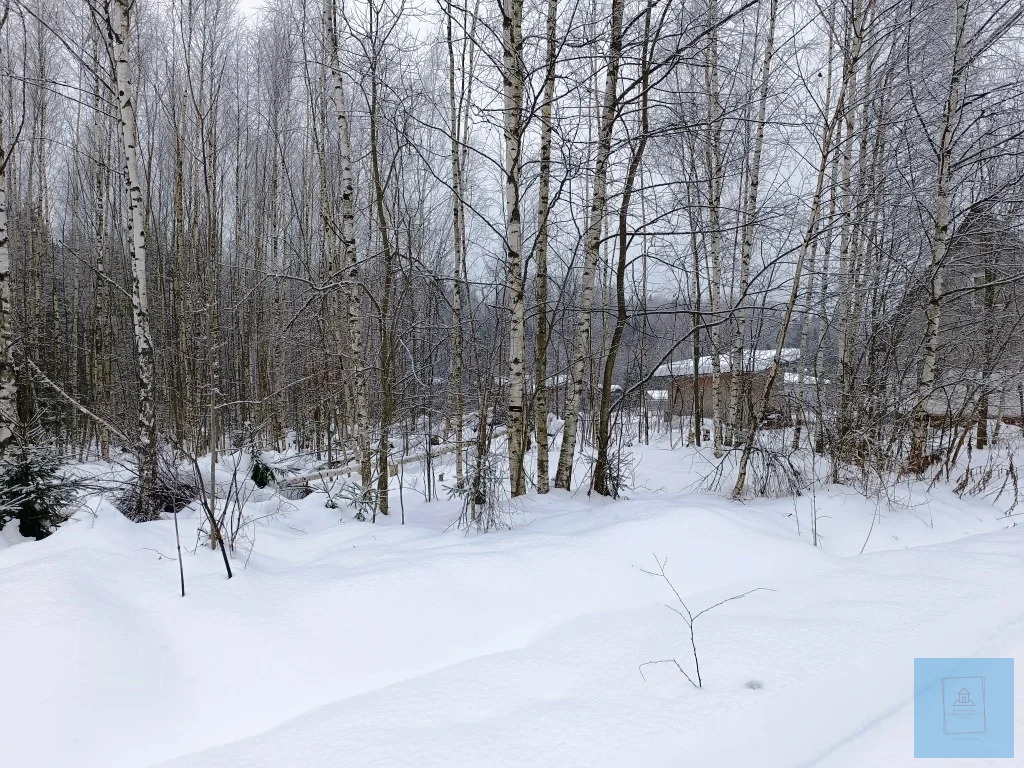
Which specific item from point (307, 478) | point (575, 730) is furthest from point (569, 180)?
point (307, 478)

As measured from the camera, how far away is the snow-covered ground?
5.26 feet

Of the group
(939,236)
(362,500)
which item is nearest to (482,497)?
(362,500)

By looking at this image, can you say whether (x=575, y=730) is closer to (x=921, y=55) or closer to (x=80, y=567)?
(x=80, y=567)

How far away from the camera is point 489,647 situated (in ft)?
7.28

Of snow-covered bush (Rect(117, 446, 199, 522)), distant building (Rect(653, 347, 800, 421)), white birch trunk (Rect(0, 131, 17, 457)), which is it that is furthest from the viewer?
distant building (Rect(653, 347, 800, 421))

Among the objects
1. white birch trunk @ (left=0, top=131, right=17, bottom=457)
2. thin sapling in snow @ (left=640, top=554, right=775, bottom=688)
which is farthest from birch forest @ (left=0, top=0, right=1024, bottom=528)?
thin sapling in snow @ (left=640, top=554, right=775, bottom=688)

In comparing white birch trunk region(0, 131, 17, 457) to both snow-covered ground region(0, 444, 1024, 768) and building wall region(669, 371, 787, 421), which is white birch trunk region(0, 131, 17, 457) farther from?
building wall region(669, 371, 787, 421)

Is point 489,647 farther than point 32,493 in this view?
No

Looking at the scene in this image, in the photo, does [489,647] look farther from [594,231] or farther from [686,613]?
[594,231]

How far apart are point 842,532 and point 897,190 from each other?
475cm

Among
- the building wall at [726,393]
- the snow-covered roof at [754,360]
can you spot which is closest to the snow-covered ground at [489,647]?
the snow-covered roof at [754,360]

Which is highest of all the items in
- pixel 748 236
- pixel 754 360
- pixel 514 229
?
pixel 748 236

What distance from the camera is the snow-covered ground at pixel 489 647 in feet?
5.26

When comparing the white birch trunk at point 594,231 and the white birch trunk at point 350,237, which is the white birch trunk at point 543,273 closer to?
the white birch trunk at point 594,231
